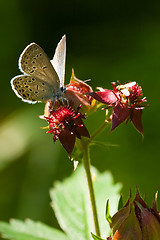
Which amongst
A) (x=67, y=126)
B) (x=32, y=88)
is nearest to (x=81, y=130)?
(x=67, y=126)

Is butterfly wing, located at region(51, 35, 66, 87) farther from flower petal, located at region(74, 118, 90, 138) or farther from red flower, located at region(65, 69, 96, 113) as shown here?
flower petal, located at region(74, 118, 90, 138)

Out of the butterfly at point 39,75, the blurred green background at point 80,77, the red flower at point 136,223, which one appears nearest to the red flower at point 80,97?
the butterfly at point 39,75

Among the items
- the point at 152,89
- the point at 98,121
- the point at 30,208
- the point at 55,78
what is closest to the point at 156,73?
the point at 152,89

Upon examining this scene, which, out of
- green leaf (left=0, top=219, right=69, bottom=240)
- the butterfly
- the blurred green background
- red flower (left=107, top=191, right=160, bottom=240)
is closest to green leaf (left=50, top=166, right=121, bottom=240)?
green leaf (left=0, top=219, right=69, bottom=240)

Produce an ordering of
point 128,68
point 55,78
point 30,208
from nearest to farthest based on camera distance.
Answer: point 55,78
point 30,208
point 128,68

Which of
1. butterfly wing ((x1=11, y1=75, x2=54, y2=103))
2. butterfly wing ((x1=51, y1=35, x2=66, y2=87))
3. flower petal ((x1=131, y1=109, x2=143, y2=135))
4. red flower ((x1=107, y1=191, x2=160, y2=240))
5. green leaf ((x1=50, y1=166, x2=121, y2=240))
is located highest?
butterfly wing ((x1=51, y1=35, x2=66, y2=87))

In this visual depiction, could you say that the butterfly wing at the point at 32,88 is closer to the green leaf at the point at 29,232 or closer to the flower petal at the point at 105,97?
the flower petal at the point at 105,97

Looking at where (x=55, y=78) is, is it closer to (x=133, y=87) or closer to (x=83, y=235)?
(x=133, y=87)

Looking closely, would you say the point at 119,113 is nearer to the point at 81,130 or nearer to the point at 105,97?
the point at 105,97
